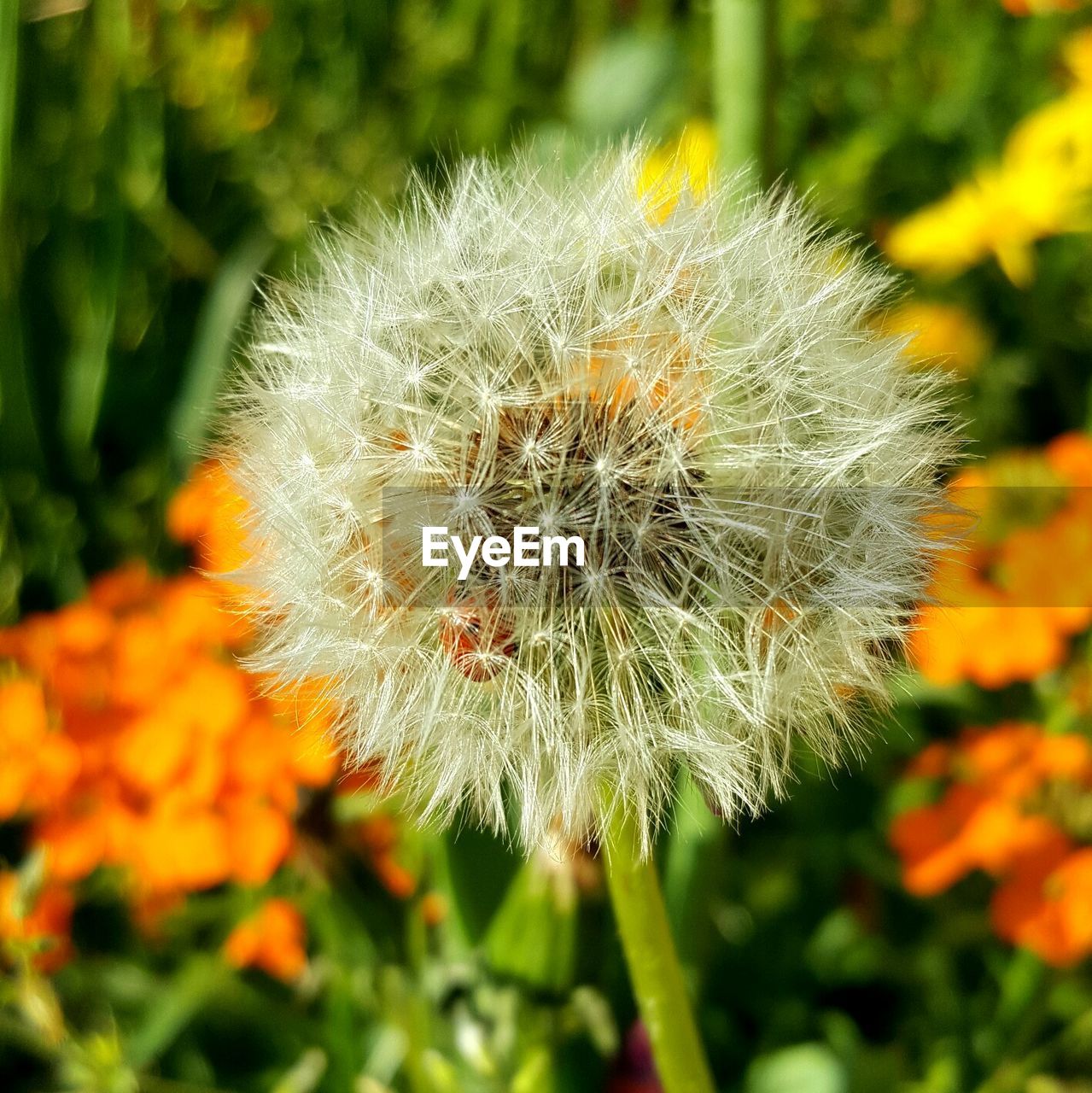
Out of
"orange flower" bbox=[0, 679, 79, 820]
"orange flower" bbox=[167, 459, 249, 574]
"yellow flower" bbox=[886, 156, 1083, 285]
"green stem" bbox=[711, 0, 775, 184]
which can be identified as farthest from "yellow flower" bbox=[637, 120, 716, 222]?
"orange flower" bbox=[0, 679, 79, 820]

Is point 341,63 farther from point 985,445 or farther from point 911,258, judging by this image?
point 985,445

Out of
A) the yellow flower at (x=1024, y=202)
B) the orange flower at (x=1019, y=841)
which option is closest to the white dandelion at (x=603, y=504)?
the orange flower at (x=1019, y=841)

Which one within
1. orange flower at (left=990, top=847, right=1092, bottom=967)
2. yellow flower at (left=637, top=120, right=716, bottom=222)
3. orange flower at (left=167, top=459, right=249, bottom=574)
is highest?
yellow flower at (left=637, top=120, right=716, bottom=222)

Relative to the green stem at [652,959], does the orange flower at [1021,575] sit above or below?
below

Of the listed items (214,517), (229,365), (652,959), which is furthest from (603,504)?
(229,365)

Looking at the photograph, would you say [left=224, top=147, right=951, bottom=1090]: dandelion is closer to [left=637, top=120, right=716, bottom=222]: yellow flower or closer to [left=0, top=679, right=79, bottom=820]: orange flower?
[left=637, top=120, right=716, bottom=222]: yellow flower

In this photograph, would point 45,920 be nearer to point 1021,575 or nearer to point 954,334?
point 1021,575

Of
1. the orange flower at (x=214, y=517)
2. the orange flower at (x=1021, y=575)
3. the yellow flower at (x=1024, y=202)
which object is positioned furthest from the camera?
the yellow flower at (x=1024, y=202)

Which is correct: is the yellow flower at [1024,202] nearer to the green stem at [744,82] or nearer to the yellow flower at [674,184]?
the yellow flower at [674,184]
